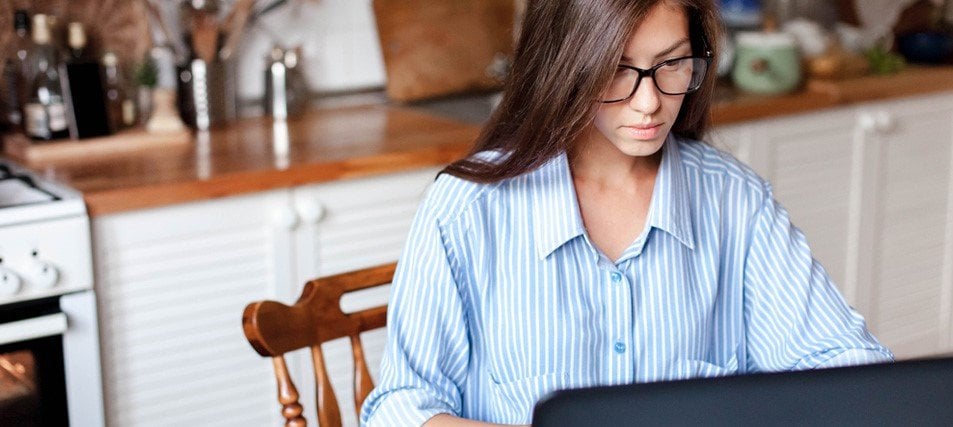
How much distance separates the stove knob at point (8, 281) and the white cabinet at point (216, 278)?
159mm

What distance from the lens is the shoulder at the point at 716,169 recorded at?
144 centimetres

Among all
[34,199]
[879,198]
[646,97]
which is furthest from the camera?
[879,198]

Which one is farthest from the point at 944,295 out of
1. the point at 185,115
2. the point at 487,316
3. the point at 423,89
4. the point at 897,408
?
the point at 897,408

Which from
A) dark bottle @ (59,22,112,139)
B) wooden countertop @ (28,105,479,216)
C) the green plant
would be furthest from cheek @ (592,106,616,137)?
the green plant

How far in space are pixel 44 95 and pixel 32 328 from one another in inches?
24.3

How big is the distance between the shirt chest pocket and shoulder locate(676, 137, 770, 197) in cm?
31

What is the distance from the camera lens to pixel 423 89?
290cm

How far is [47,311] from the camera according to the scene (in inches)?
76.7

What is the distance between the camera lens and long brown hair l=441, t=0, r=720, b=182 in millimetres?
1169

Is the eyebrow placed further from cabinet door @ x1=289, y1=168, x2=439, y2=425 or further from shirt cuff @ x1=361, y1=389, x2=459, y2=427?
cabinet door @ x1=289, y1=168, x2=439, y2=425

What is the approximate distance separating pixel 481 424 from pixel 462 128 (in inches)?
56.1

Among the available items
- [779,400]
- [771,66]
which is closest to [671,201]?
[779,400]

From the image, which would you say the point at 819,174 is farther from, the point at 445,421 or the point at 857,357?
the point at 445,421

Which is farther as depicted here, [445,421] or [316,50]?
[316,50]
